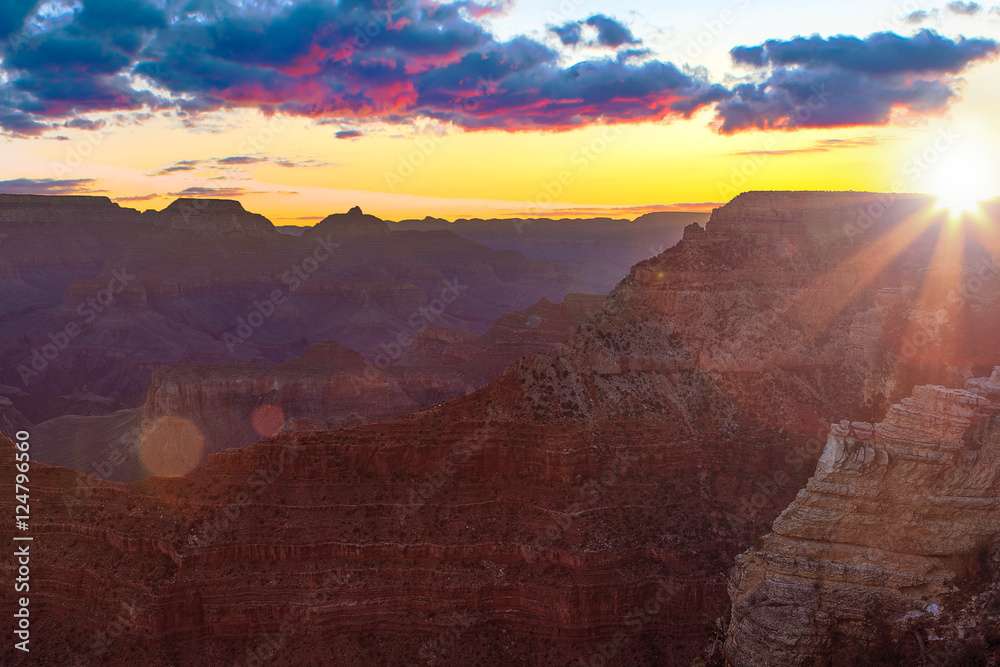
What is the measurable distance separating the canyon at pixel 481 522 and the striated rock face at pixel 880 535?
31.7 feet

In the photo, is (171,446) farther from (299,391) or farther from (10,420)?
(10,420)

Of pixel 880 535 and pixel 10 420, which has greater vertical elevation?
pixel 880 535

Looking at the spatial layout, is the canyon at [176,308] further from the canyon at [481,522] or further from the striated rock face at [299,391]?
the canyon at [481,522]

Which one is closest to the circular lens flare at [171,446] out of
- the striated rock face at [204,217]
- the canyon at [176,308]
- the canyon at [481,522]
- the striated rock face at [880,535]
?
the canyon at [176,308]

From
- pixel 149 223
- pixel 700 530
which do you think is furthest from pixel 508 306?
pixel 700 530

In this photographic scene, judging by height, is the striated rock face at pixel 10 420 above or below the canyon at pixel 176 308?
below

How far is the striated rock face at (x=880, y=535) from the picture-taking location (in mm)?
18578

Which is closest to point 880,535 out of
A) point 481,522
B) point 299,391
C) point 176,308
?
point 481,522

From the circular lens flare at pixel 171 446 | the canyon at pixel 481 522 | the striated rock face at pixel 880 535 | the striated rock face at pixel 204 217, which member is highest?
the striated rock face at pixel 204 217

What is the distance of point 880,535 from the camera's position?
62.2 feet

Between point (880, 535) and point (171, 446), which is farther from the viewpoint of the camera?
point (171, 446)

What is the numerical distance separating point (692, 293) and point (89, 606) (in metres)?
36.6

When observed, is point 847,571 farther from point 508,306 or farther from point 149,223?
point 149,223

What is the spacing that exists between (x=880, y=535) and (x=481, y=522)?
22.9m
